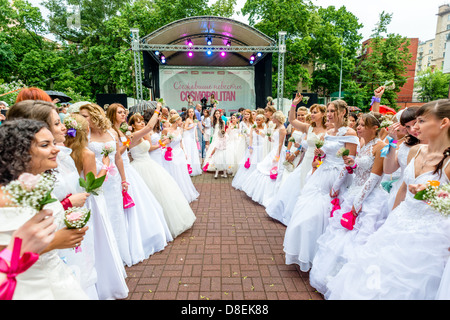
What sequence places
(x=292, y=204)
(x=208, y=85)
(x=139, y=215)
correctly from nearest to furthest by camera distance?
(x=139, y=215) < (x=292, y=204) < (x=208, y=85)

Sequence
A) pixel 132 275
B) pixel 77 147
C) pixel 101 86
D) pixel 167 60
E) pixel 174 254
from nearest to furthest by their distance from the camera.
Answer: pixel 77 147, pixel 132 275, pixel 174 254, pixel 167 60, pixel 101 86

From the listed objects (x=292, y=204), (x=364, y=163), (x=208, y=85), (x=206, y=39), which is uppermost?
(x=206, y=39)

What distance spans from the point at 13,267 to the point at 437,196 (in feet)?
7.99

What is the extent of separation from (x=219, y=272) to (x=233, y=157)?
583 cm

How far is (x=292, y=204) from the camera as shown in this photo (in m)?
4.98

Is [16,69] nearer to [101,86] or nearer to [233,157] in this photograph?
[101,86]

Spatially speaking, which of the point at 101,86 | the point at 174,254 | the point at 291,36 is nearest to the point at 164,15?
the point at 101,86

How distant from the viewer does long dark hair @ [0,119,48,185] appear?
1.43m

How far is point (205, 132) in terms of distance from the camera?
37.8 feet

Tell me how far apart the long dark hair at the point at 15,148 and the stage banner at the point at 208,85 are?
1576 cm

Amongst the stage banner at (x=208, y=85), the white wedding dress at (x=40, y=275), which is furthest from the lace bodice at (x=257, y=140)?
the stage banner at (x=208, y=85)

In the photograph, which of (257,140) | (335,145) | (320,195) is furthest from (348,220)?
(257,140)

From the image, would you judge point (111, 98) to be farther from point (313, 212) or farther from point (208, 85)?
point (313, 212)
